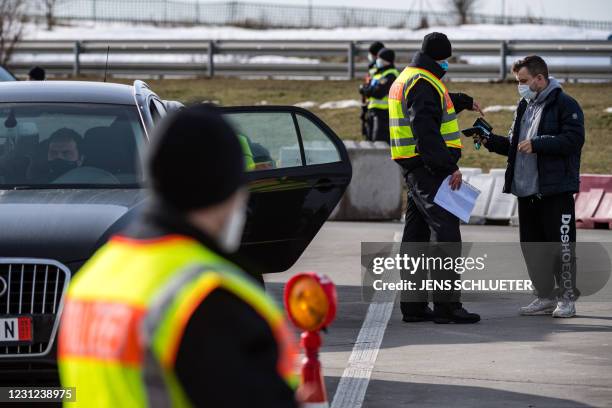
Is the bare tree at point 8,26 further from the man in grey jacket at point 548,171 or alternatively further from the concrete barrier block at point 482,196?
the man in grey jacket at point 548,171

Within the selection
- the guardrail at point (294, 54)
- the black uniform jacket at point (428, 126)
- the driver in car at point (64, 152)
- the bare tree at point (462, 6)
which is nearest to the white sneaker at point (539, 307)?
the black uniform jacket at point (428, 126)

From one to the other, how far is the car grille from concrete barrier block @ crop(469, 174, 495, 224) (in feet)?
31.0

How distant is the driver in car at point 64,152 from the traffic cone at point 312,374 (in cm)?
381

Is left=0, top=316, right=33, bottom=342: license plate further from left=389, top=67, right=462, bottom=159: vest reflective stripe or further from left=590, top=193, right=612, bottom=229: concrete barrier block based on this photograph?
left=590, top=193, right=612, bottom=229: concrete barrier block

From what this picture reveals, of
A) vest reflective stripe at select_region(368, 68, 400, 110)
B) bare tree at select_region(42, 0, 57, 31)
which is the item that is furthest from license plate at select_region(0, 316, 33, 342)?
bare tree at select_region(42, 0, 57, 31)

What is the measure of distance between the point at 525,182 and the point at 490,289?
171 centimetres

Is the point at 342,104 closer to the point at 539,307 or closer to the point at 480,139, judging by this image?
the point at 480,139

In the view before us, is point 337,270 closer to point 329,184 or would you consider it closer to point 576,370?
point 329,184

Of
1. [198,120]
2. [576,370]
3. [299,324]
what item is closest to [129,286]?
[198,120]

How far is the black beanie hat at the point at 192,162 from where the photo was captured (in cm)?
251

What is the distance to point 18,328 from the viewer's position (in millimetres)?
6121

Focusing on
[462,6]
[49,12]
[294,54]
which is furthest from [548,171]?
[462,6]

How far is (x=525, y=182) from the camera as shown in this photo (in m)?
9.24

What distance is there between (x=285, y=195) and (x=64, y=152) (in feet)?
4.15
